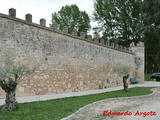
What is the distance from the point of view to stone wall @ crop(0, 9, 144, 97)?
8.38 m

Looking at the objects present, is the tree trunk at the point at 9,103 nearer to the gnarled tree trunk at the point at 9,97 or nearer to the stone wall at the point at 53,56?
the gnarled tree trunk at the point at 9,97

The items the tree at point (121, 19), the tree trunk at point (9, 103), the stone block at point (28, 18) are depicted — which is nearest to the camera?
the tree trunk at point (9, 103)

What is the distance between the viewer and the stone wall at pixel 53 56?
8.38 m

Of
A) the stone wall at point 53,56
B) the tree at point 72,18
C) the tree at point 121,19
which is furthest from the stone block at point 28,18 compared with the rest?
the tree at point 72,18

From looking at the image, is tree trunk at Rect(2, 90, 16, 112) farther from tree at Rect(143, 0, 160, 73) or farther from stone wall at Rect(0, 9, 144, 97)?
tree at Rect(143, 0, 160, 73)

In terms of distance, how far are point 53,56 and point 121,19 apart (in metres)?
20.3

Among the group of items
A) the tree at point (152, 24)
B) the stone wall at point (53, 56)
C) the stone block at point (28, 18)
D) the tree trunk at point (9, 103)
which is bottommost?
the tree trunk at point (9, 103)

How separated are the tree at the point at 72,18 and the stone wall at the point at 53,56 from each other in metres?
16.8

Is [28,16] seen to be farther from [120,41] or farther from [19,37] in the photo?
[120,41]

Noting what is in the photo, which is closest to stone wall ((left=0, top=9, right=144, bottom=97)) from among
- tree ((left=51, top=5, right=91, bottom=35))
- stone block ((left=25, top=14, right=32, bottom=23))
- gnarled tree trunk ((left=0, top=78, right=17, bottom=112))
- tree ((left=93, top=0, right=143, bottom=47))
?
stone block ((left=25, top=14, right=32, bottom=23))

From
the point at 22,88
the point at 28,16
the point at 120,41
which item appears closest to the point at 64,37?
the point at 28,16

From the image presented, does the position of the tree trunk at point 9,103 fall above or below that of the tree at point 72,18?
below

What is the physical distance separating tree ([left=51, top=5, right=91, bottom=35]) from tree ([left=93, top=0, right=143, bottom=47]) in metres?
3.55

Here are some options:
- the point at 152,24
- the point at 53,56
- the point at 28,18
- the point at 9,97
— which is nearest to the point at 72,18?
the point at 152,24
